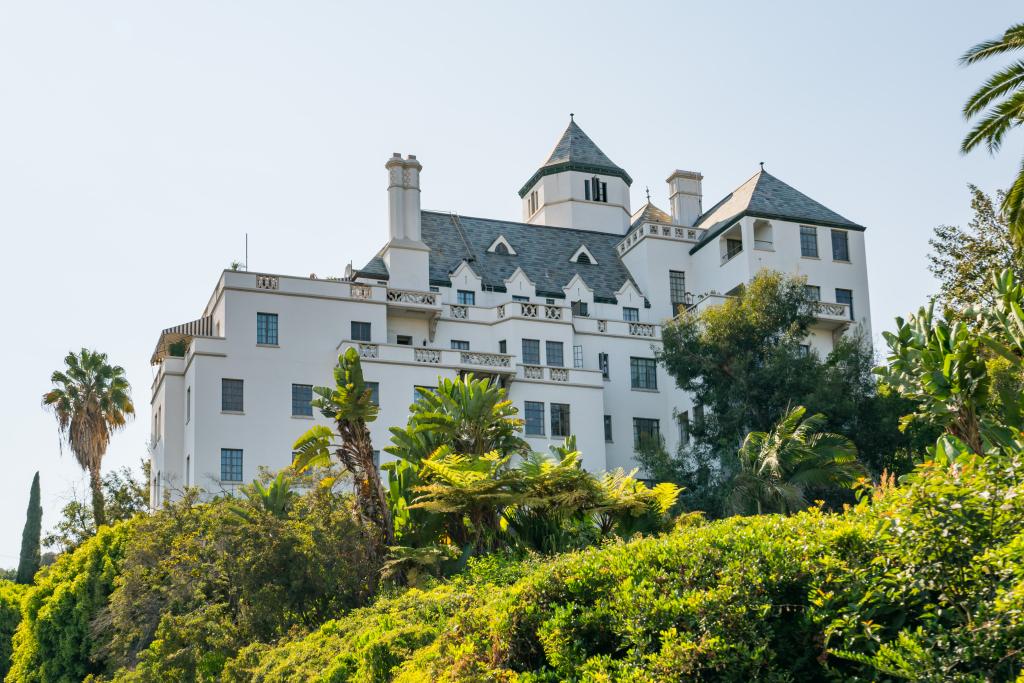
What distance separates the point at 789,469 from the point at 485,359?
643 inches

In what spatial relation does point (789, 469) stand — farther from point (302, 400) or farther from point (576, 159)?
point (576, 159)

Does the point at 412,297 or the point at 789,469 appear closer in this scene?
the point at 789,469

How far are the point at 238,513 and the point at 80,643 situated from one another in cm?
1343

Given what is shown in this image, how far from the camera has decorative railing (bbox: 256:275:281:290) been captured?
49.4m

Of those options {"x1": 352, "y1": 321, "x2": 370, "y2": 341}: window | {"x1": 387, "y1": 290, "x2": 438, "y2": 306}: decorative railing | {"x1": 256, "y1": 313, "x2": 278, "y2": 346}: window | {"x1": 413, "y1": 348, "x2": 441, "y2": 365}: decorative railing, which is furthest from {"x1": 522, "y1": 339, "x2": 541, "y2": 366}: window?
{"x1": 256, "y1": 313, "x2": 278, "y2": 346}: window

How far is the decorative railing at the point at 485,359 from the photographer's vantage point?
5103 centimetres

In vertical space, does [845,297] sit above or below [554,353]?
above

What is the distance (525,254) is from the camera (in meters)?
62.3

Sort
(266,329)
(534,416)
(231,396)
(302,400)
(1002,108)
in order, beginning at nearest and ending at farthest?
(1002,108) < (231,396) < (302,400) < (266,329) < (534,416)

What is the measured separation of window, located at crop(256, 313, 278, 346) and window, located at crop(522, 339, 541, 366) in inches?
423

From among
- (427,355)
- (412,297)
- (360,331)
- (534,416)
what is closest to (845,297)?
(534,416)

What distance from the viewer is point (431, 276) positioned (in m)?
57.1

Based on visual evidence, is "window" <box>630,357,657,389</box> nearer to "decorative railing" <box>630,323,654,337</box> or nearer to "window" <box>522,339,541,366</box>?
"decorative railing" <box>630,323,654,337</box>

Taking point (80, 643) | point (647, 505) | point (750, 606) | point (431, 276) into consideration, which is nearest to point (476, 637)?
point (750, 606)
